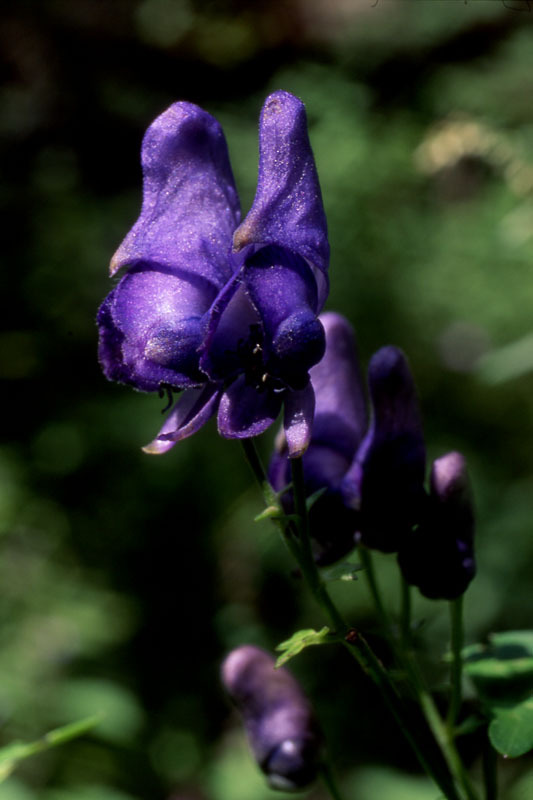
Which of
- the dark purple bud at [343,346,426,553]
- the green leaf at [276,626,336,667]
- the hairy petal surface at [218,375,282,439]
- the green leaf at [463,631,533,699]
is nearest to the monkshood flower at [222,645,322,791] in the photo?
the green leaf at [463,631,533,699]

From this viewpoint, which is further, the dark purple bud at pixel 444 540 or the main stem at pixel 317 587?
the dark purple bud at pixel 444 540

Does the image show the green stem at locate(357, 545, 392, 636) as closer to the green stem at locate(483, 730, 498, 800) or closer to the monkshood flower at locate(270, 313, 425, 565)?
the monkshood flower at locate(270, 313, 425, 565)

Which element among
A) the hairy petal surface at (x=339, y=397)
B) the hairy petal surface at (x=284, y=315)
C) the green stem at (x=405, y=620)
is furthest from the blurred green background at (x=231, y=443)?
the hairy petal surface at (x=284, y=315)

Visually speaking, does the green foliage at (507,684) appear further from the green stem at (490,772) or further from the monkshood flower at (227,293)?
the monkshood flower at (227,293)

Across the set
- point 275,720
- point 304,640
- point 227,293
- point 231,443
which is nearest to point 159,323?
point 227,293

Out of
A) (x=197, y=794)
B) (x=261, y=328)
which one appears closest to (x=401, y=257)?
(x=197, y=794)

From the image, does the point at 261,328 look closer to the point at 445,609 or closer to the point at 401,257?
the point at 445,609
